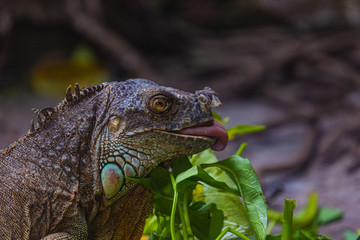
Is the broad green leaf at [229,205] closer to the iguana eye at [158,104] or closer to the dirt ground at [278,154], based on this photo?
the iguana eye at [158,104]

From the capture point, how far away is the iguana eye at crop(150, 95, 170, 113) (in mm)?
1936

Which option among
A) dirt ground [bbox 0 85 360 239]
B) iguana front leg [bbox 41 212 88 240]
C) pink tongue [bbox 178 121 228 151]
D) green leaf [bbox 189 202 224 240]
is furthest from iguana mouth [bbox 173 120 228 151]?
dirt ground [bbox 0 85 360 239]

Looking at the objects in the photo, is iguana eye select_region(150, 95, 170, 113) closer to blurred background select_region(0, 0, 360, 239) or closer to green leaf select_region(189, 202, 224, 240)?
green leaf select_region(189, 202, 224, 240)

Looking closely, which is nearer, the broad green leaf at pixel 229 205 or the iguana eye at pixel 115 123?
the iguana eye at pixel 115 123

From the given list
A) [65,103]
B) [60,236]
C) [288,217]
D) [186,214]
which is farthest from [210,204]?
[65,103]

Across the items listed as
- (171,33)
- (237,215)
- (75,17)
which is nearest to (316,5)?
(171,33)

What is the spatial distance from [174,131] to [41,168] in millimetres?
630

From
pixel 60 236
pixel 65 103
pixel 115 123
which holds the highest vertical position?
pixel 65 103

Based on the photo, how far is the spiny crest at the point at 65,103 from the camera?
1.96 m

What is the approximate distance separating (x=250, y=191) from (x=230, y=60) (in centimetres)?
910

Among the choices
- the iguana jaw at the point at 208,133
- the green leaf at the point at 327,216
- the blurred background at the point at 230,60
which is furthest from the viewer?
the blurred background at the point at 230,60

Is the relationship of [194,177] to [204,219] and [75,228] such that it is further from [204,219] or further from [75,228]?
[75,228]

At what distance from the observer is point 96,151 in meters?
1.94

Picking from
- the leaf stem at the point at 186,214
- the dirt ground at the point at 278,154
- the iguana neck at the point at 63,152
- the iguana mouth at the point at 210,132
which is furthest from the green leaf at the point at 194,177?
the dirt ground at the point at 278,154
